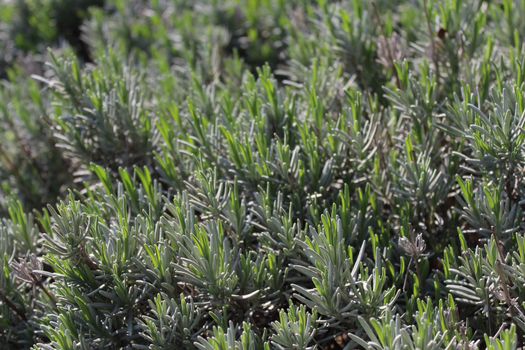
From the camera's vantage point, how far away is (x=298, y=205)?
274 centimetres

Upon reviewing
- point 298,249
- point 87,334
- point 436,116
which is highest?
point 436,116

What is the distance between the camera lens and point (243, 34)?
467 centimetres

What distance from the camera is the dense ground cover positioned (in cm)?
230

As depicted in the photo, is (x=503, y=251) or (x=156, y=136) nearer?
(x=503, y=251)

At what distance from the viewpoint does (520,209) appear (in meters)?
2.46

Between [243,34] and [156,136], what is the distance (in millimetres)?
1594

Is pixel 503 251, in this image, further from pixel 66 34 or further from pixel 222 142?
pixel 66 34

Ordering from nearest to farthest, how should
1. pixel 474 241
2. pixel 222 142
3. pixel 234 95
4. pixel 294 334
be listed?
1. pixel 294 334
2. pixel 474 241
3. pixel 222 142
4. pixel 234 95

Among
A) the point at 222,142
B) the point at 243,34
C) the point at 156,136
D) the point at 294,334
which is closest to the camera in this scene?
the point at 294,334

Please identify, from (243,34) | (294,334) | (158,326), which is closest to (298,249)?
(294,334)

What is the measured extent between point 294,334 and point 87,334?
0.78 metres

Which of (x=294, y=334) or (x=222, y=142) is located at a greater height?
(x=222, y=142)

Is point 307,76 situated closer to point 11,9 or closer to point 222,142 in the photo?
point 222,142

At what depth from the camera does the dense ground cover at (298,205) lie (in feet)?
7.54
